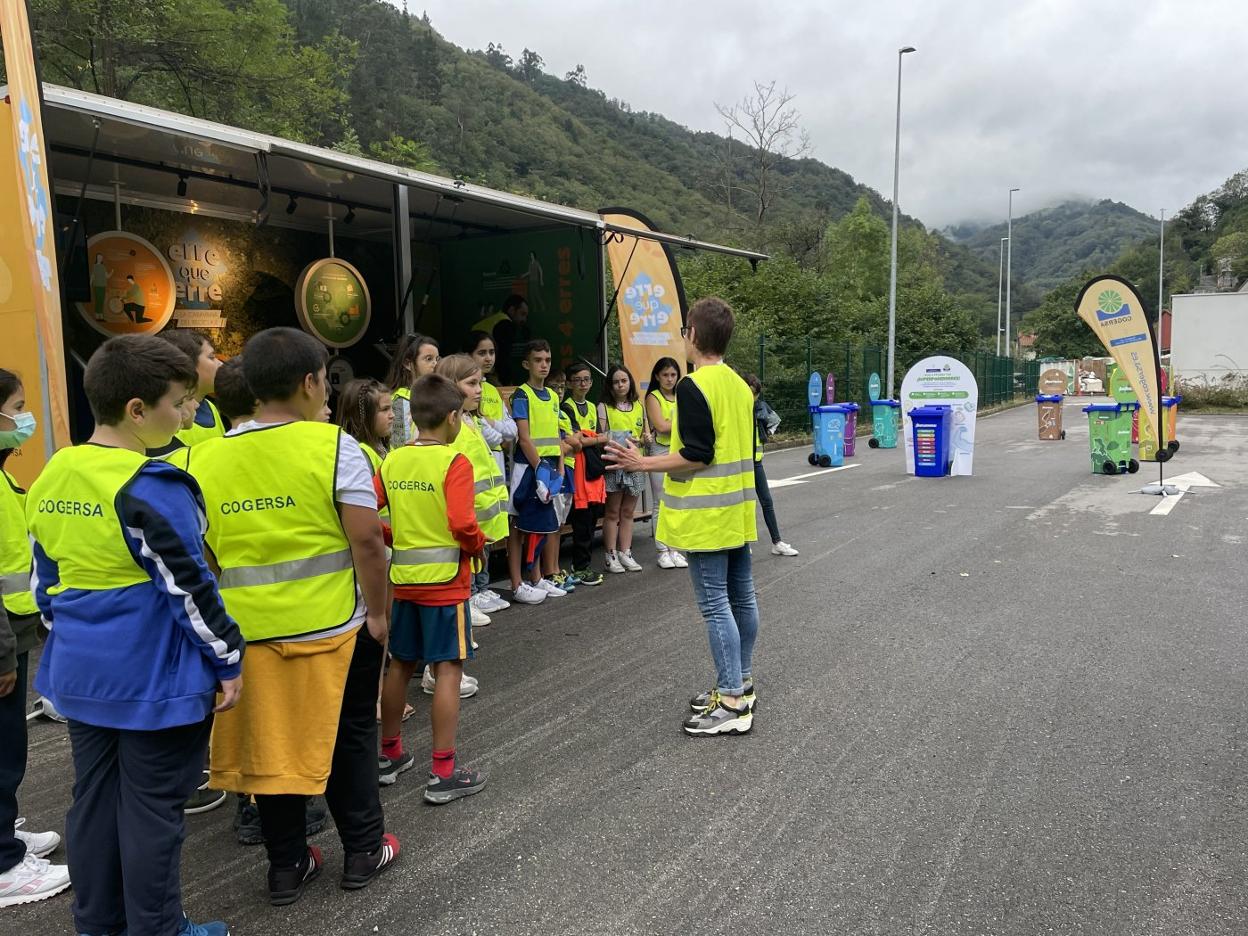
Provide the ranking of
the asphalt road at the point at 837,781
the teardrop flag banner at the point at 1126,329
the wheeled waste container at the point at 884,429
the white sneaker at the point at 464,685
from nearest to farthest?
1. the asphalt road at the point at 837,781
2. the white sneaker at the point at 464,685
3. the teardrop flag banner at the point at 1126,329
4. the wheeled waste container at the point at 884,429

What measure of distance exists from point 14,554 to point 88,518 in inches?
46.2

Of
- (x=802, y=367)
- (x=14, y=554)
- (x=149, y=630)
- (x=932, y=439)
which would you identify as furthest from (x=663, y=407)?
(x=802, y=367)

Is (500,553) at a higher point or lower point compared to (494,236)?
lower

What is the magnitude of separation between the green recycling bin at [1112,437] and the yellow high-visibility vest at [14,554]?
43.9ft

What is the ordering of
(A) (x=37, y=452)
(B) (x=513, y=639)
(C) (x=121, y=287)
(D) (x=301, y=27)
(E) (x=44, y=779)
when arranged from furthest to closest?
(D) (x=301, y=27) < (C) (x=121, y=287) < (B) (x=513, y=639) < (A) (x=37, y=452) < (E) (x=44, y=779)

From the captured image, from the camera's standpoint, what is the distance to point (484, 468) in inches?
167

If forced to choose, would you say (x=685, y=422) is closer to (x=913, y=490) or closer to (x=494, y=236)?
(x=494, y=236)

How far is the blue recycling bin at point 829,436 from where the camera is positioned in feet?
49.7

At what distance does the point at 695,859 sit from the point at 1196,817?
6.20 feet

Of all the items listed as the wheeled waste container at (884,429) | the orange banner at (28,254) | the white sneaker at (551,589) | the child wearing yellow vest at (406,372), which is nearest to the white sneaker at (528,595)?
the white sneaker at (551,589)

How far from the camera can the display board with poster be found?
13164 mm

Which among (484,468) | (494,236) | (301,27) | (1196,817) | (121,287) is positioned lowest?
(1196,817)

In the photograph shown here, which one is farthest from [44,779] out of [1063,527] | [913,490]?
[913,490]

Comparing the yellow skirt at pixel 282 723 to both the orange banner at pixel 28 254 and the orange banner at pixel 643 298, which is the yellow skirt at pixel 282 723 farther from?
the orange banner at pixel 643 298
